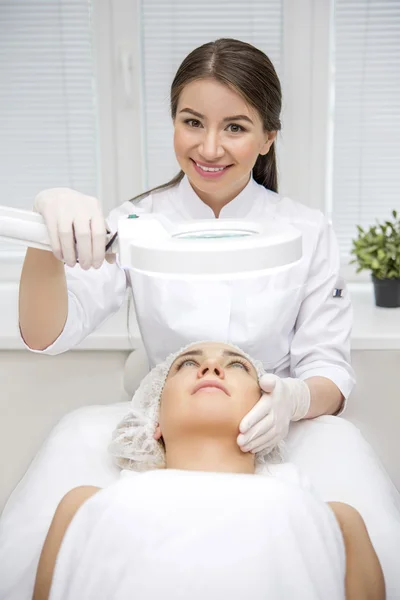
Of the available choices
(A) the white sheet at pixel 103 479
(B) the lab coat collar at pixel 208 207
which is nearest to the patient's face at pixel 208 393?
(A) the white sheet at pixel 103 479

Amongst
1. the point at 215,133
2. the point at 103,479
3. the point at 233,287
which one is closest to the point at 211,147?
the point at 215,133

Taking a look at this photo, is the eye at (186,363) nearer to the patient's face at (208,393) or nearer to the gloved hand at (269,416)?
the patient's face at (208,393)

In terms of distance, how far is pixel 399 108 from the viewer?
2.43 metres

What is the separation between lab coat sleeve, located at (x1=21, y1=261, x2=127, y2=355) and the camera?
1.49 meters

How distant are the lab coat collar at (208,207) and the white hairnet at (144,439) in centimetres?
36

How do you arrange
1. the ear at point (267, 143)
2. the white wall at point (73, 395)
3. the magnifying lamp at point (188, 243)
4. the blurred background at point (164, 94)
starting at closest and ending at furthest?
the magnifying lamp at point (188, 243)
the ear at point (267, 143)
the white wall at point (73, 395)
the blurred background at point (164, 94)

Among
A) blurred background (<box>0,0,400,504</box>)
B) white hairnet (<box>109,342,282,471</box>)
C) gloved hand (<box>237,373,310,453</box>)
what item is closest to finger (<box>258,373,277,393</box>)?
gloved hand (<box>237,373,310,453</box>)

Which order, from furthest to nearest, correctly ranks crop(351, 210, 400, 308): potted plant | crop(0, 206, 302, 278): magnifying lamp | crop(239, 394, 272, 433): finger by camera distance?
crop(351, 210, 400, 308): potted plant
crop(239, 394, 272, 433): finger
crop(0, 206, 302, 278): magnifying lamp

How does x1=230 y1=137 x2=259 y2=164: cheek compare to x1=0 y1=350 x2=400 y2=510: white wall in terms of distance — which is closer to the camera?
x1=230 y1=137 x2=259 y2=164: cheek

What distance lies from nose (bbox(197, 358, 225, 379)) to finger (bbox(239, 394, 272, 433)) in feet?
0.32

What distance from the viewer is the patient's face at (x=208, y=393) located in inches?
53.4

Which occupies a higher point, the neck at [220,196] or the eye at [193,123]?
the eye at [193,123]

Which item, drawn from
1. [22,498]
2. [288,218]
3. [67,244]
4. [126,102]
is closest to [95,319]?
[22,498]

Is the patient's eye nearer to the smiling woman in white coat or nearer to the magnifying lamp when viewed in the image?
the smiling woman in white coat
